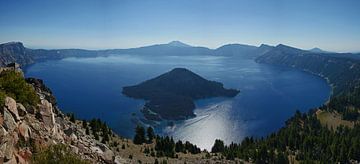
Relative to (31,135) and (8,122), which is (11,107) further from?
(31,135)

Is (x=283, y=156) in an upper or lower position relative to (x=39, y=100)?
lower

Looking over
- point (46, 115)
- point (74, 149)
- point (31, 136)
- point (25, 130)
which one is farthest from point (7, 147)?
point (46, 115)

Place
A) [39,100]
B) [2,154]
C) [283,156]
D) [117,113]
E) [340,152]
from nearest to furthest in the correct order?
[2,154], [39,100], [283,156], [340,152], [117,113]

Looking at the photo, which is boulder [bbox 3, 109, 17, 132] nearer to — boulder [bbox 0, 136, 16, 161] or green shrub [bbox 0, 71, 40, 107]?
boulder [bbox 0, 136, 16, 161]

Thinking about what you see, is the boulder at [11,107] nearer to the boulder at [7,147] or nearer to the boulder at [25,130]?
the boulder at [25,130]

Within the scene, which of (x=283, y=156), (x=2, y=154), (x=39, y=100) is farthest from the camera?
(x=283, y=156)

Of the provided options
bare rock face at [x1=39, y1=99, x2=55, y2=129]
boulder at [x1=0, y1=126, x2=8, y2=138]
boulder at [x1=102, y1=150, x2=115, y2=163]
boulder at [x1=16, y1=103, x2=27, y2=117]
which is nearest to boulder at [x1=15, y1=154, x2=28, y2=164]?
boulder at [x1=0, y1=126, x2=8, y2=138]

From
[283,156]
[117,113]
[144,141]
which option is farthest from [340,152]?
[117,113]

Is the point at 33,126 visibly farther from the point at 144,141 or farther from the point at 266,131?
the point at 266,131
